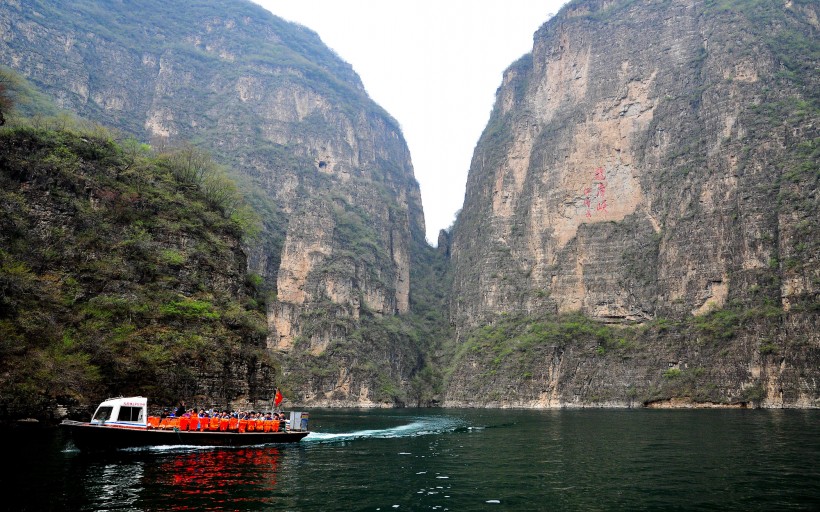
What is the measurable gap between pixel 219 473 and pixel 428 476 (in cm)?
924

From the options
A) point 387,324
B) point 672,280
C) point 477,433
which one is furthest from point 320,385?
point 477,433

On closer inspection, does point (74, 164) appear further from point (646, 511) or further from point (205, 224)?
point (646, 511)

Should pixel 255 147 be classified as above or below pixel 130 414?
above

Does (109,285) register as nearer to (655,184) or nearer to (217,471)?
(217,471)

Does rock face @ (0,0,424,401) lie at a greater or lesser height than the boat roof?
greater

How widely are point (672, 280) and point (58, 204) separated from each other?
11258 cm

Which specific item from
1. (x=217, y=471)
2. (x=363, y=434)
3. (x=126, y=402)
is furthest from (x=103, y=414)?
(x=363, y=434)

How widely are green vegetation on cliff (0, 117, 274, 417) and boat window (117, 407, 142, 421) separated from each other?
7044mm

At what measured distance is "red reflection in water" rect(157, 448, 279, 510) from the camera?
22.1 meters

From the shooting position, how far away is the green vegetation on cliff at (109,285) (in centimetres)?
3903

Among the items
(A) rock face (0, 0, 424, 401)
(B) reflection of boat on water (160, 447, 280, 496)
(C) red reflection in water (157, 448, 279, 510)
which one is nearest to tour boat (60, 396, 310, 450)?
(B) reflection of boat on water (160, 447, 280, 496)

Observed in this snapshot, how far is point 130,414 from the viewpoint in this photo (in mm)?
33500

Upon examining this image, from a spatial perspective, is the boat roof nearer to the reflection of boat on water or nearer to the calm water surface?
the calm water surface

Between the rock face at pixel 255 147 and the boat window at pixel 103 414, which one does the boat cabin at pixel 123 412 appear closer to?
the boat window at pixel 103 414
